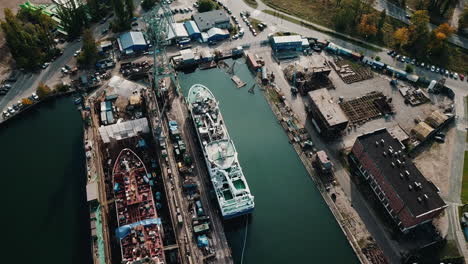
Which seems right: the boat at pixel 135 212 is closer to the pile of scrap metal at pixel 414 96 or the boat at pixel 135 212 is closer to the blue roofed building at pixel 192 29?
the blue roofed building at pixel 192 29

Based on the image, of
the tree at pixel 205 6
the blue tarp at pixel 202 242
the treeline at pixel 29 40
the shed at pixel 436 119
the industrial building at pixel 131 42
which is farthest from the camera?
the tree at pixel 205 6

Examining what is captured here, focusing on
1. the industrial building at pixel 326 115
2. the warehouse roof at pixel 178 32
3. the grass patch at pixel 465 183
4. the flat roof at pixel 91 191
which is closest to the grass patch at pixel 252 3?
the warehouse roof at pixel 178 32

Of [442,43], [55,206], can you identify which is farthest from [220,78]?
[442,43]

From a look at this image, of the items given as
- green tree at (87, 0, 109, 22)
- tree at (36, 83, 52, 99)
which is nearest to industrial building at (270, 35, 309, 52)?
green tree at (87, 0, 109, 22)

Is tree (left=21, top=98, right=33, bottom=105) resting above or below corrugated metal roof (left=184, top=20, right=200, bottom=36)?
below

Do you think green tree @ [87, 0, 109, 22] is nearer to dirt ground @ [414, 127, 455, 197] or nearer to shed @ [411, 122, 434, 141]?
shed @ [411, 122, 434, 141]

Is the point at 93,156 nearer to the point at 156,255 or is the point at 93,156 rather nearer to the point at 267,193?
the point at 156,255
